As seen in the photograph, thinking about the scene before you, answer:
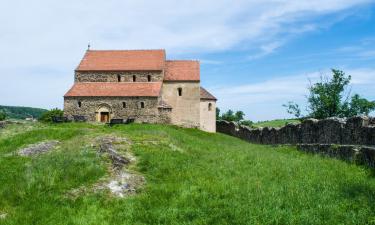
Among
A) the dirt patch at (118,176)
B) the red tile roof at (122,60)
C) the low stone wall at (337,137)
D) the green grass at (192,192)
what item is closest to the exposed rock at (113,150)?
the dirt patch at (118,176)

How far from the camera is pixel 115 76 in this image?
55938 millimetres

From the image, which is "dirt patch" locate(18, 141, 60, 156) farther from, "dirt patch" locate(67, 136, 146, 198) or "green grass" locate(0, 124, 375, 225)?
"dirt patch" locate(67, 136, 146, 198)

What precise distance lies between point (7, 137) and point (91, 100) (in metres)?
27.8

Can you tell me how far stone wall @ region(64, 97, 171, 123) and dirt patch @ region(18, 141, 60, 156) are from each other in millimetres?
30262

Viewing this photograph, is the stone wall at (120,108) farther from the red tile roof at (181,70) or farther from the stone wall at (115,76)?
the red tile roof at (181,70)

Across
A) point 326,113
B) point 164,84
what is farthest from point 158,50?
point 326,113

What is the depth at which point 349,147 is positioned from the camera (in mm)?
17828

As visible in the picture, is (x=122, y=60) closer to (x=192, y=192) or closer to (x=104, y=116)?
(x=104, y=116)

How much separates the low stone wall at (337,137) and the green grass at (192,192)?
3.12 ft

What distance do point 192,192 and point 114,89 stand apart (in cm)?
4321

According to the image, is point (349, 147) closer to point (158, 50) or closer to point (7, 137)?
point (7, 137)

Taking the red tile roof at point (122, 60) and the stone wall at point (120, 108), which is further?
the red tile roof at point (122, 60)

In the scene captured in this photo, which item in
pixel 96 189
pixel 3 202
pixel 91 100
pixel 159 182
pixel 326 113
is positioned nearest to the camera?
pixel 3 202

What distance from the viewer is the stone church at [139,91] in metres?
52.7
